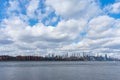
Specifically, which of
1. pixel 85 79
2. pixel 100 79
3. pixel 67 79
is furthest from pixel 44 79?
pixel 100 79

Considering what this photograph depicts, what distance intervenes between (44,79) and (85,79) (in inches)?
316

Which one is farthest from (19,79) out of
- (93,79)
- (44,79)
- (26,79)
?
(93,79)

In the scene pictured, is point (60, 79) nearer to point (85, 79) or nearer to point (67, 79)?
point (67, 79)

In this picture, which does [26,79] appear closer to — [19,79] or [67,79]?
[19,79]

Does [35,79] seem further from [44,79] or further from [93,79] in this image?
[93,79]

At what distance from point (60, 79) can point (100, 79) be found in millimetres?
7764

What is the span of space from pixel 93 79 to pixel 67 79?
5.09 m

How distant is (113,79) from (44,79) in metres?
13.6

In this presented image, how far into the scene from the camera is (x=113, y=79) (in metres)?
40.9

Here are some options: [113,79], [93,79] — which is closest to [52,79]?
[93,79]

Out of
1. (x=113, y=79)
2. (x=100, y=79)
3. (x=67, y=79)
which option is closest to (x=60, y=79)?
(x=67, y=79)

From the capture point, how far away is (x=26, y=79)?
1622 inches

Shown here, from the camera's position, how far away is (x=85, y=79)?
40.5 meters

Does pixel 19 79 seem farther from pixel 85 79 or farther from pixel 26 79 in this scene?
pixel 85 79
